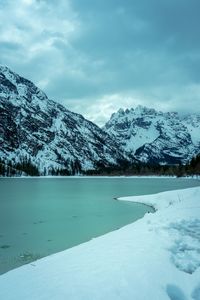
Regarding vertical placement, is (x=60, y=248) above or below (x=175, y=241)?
below

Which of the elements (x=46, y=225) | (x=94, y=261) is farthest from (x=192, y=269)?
(x=46, y=225)

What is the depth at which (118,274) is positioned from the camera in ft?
39.4

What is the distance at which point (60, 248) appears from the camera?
22406mm

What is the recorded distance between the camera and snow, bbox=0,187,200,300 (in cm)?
1057

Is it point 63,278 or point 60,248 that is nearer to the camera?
A: point 63,278

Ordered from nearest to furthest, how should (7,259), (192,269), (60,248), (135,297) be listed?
(135,297) < (192,269) < (7,259) < (60,248)

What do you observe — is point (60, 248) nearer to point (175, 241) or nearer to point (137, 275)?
point (175, 241)

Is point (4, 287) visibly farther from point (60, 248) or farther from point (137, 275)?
point (60, 248)

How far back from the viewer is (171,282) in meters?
12.0

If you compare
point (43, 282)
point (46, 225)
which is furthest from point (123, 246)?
point (46, 225)

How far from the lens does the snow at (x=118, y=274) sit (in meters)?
10.6

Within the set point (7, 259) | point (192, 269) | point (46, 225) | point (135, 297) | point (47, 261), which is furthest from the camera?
point (46, 225)

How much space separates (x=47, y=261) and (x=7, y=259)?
5.14m

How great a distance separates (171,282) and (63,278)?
369cm
